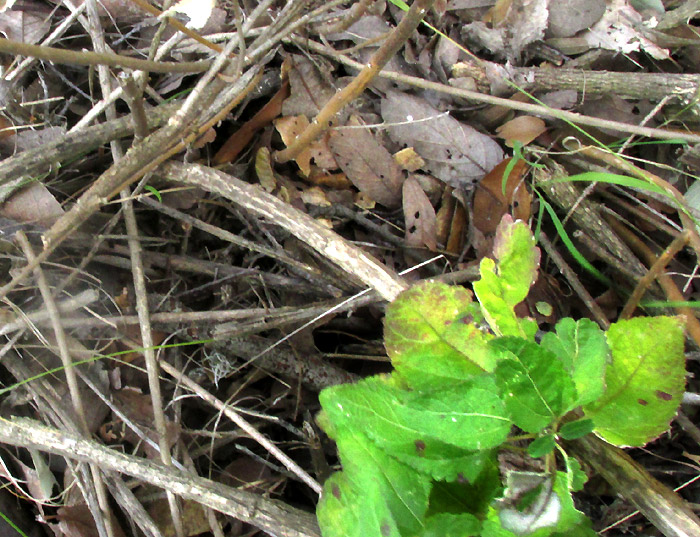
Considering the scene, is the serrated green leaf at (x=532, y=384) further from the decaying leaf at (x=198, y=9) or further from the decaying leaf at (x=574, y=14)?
the decaying leaf at (x=574, y=14)

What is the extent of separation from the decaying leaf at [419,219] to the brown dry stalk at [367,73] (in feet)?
1.33

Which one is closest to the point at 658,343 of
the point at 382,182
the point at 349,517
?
the point at 349,517

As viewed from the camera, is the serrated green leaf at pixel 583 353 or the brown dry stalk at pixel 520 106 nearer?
the serrated green leaf at pixel 583 353

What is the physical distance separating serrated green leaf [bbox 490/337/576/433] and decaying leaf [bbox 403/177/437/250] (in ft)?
2.49

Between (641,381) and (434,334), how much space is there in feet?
1.45

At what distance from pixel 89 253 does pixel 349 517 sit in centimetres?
105

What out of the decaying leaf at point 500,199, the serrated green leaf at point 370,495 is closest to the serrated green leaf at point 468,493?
the serrated green leaf at point 370,495

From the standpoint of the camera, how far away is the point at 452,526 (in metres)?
1.04

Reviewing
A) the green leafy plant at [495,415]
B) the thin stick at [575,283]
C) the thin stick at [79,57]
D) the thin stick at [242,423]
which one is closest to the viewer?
the thin stick at [79,57]

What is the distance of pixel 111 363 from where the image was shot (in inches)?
62.7

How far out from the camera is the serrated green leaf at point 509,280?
45.4 inches

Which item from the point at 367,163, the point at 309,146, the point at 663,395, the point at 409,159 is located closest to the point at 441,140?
the point at 409,159

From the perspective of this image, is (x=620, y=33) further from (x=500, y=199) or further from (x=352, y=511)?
(x=352, y=511)

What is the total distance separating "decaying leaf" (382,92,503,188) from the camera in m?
1.77
